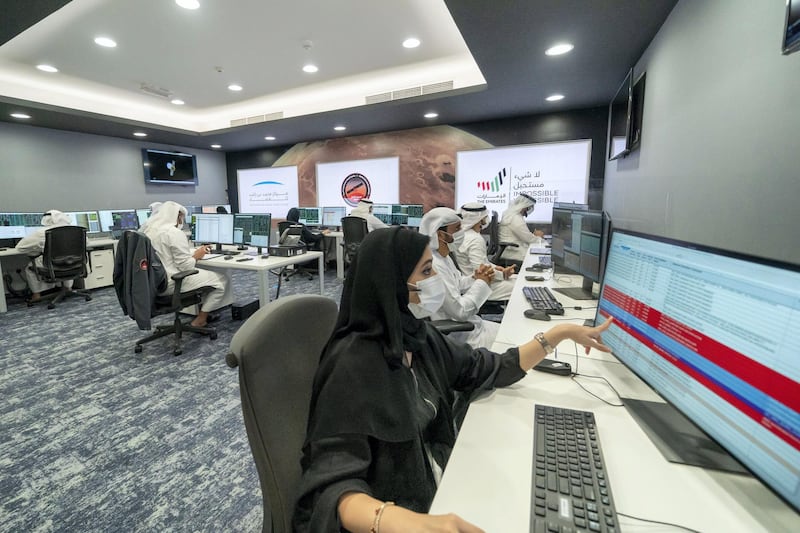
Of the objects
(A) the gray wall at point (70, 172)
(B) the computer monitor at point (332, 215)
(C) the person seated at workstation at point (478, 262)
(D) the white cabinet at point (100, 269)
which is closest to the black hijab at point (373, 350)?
(C) the person seated at workstation at point (478, 262)

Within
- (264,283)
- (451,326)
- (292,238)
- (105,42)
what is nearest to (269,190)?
(292,238)

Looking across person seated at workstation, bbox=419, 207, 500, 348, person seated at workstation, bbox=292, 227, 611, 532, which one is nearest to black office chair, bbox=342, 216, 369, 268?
person seated at workstation, bbox=419, 207, 500, 348

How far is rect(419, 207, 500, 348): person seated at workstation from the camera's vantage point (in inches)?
80.6

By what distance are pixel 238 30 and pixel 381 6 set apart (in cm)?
143

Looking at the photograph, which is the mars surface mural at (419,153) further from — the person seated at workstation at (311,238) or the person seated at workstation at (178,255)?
the person seated at workstation at (178,255)

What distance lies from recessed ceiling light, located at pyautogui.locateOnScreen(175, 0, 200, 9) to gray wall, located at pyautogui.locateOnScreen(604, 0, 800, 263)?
3.54m

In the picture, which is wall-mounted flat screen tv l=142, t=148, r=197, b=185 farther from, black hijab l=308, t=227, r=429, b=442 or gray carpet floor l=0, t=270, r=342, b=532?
black hijab l=308, t=227, r=429, b=442

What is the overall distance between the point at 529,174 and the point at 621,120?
214 cm

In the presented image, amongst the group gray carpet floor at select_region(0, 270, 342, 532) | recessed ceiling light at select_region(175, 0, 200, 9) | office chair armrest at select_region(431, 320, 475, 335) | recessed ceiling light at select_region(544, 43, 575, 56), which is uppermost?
recessed ceiling light at select_region(175, 0, 200, 9)

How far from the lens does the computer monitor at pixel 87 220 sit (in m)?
5.30

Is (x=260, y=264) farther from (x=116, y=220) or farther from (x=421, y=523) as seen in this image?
(x=116, y=220)

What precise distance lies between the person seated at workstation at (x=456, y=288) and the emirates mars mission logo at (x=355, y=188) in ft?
16.3

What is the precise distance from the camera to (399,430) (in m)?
0.76

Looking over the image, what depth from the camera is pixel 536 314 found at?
170 centimetres
